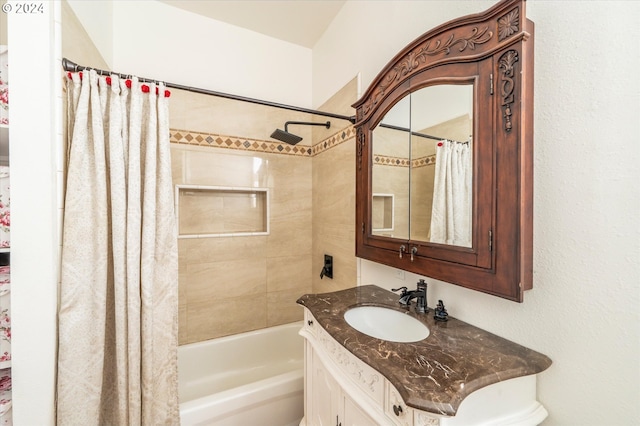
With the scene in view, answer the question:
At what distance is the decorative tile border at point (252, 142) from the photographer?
6.17 ft

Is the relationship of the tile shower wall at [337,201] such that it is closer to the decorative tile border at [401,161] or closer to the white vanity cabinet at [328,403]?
the decorative tile border at [401,161]

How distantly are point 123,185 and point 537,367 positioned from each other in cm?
161

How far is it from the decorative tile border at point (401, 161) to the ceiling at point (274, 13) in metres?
1.25

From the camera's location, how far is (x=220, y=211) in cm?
206

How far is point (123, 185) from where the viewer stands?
113 cm

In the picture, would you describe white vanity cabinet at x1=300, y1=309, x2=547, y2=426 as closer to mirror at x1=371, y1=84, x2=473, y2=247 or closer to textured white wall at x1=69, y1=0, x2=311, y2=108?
mirror at x1=371, y1=84, x2=473, y2=247

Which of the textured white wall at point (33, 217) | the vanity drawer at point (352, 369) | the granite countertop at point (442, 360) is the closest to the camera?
the granite countertop at point (442, 360)

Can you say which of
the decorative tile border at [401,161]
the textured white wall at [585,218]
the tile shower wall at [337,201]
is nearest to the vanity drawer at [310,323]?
the tile shower wall at [337,201]

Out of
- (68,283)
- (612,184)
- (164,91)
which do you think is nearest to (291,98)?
(164,91)

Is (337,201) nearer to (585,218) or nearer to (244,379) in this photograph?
(585,218)

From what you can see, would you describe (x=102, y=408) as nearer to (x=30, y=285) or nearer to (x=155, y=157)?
(x=30, y=285)

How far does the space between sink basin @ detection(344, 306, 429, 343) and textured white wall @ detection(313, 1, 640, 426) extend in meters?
0.32

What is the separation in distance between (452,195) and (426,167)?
0.18 metres

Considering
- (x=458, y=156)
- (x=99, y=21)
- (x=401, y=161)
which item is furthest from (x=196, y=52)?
(x=458, y=156)
